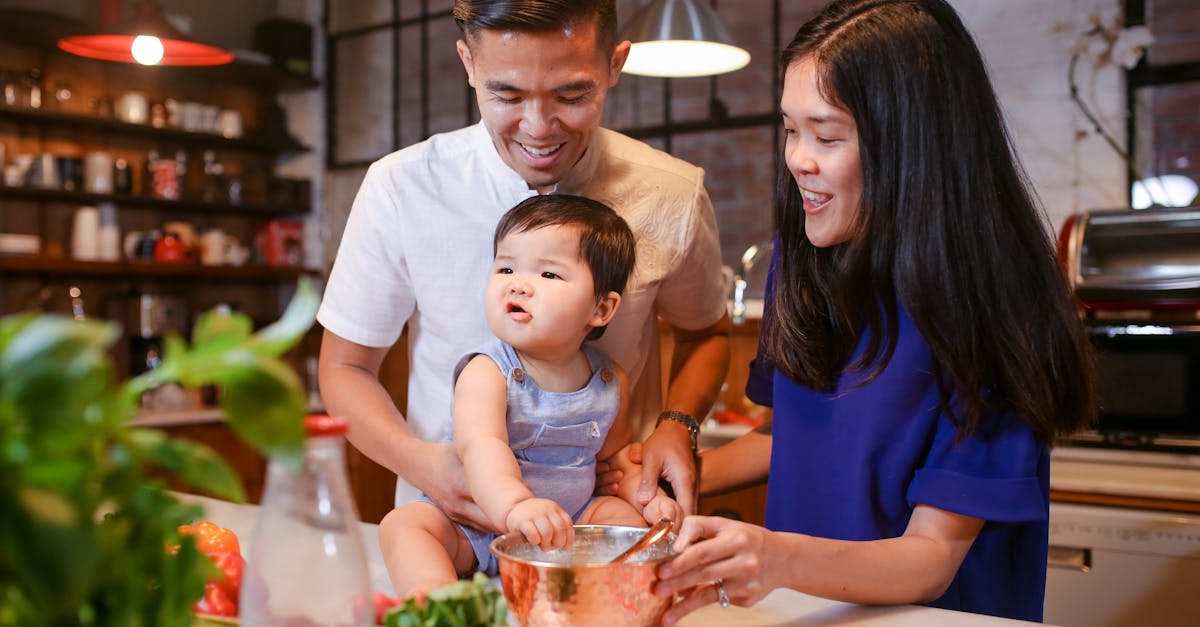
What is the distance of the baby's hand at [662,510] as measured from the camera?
1410mm

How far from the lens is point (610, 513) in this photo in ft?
4.94

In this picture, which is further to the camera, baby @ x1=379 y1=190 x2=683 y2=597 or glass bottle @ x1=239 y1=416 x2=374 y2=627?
baby @ x1=379 y1=190 x2=683 y2=597

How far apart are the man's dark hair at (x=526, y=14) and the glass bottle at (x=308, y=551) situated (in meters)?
0.96

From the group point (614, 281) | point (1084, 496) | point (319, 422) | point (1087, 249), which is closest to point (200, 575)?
point (319, 422)

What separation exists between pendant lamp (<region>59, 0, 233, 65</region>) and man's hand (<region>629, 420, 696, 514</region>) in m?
2.43

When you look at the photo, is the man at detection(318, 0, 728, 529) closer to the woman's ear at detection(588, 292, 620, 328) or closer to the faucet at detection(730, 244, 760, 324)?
the woman's ear at detection(588, 292, 620, 328)

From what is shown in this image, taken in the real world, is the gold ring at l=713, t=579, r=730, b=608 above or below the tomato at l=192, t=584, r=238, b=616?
below

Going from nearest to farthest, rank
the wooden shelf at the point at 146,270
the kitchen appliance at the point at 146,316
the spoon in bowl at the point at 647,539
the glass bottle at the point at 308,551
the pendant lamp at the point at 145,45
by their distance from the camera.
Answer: the glass bottle at the point at 308,551 < the spoon in bowl at the point at 647,539 < the pendant lamp at the point at 145,45 < the wooden shelf at the point at 146,270 < the kitchen appliance at the point at 146,316

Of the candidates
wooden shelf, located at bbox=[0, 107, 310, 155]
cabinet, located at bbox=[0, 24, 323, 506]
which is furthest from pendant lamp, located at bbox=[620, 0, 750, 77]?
wooden shelf, located at bbox=[0, 107, 310, 155]

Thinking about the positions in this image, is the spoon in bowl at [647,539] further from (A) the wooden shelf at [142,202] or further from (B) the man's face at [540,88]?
Answer: (A) the wooden shelf at [142,202]

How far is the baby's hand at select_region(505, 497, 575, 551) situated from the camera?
1122 millimetres

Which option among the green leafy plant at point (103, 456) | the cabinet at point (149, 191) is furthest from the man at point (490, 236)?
the cabinet at point (149, 191)

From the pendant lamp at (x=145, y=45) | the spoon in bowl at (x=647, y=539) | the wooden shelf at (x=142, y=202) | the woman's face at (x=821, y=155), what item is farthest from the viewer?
the wooden shelf at (x=142, y=202)

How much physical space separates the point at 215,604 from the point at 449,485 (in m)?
0.49
